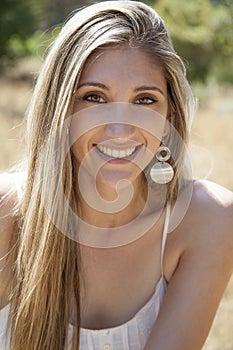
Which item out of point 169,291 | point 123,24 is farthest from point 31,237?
point 123,24

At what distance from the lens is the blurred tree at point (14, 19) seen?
51.6 ft

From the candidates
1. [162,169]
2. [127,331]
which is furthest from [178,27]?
[127,331]

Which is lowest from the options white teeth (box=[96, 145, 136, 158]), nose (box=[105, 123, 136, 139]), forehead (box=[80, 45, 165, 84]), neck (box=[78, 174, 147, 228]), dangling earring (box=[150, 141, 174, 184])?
neck (box=[78, 174, 147, 228])

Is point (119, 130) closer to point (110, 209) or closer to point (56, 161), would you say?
point (56, 161)

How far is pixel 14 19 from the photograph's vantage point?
51.7 ft

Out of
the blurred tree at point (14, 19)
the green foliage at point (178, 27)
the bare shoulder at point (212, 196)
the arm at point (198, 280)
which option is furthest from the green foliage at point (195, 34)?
the arm at point (198, 280)

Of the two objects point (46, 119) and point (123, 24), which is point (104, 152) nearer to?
point (46, 119)

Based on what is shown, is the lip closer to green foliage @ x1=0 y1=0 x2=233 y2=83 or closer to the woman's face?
the woman's face

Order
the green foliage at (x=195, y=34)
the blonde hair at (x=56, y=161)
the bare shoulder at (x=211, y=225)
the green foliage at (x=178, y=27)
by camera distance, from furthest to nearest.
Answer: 1. the green foliage at (x=195, y=34)
2. the green foliage at (x=178, y=27)
3. the bare shoulder at (x=211, y=225)
4. the blonde hair at (x=56, y=161)

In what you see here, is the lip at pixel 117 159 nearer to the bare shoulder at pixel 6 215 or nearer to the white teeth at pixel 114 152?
the white teeth at pixel 114 152

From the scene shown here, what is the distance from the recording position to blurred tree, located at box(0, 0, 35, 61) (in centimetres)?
1573

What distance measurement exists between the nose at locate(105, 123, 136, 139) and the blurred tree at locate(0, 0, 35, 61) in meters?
Result: 14.2

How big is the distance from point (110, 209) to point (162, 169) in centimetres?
20

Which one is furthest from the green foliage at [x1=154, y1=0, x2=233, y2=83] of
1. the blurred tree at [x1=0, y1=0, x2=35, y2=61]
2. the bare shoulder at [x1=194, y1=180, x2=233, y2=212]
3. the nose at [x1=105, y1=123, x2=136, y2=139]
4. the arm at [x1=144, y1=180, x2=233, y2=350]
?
the nose at [x1=105, y1=123, x2=136, y2=139]
